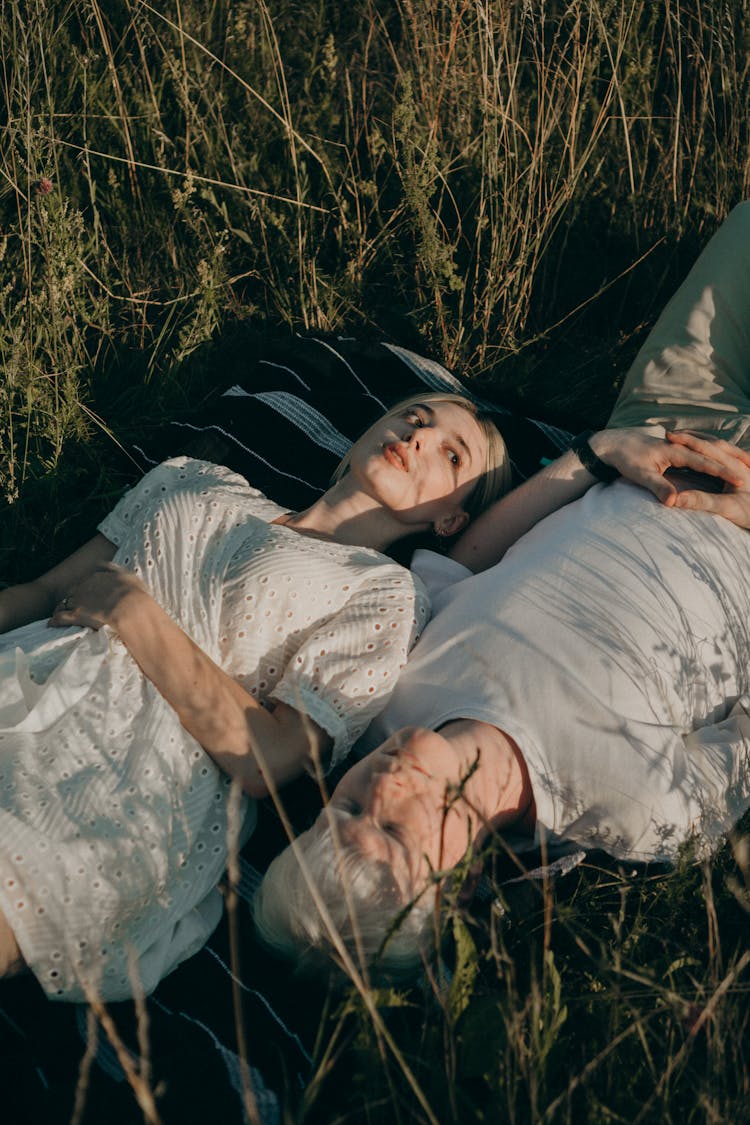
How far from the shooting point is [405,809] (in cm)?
234

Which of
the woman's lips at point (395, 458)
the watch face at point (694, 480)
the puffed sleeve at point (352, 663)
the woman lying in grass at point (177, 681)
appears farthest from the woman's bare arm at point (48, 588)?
the watch face at point (694, 480)

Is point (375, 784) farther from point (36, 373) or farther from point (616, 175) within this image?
point (616, 175)

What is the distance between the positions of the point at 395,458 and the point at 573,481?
584mm

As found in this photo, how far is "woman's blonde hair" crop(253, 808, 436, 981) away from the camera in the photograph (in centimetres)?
226

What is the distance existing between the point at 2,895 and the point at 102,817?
0.28m

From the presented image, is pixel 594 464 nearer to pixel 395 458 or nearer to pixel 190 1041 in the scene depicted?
pixel 395 458

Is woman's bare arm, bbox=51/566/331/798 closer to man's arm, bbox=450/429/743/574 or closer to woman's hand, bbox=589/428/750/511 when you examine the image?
man's arm, bbox=450/429/743/574

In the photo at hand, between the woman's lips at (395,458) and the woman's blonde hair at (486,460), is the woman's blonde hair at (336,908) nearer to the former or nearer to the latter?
the woman's lips at (395,458)

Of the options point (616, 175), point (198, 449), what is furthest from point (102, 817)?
point (616, 175)

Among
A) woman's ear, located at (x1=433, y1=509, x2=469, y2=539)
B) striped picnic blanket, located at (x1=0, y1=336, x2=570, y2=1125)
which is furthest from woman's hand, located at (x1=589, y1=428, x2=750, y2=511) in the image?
striped picnic blanket, located at (x1=0, y1=336, x2=570, y2=1125)

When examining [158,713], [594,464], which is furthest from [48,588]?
[594,464]

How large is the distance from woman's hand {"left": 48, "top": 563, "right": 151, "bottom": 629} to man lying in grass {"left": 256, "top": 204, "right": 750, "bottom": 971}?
77cm

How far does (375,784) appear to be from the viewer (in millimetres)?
2359

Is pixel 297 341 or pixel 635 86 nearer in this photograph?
pixel 297 341
